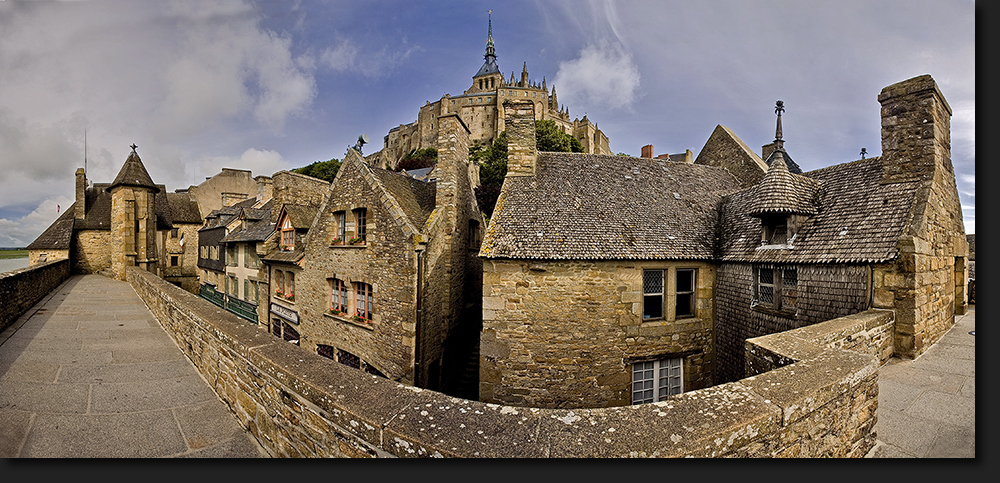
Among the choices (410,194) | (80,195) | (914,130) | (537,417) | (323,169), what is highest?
(323,169)

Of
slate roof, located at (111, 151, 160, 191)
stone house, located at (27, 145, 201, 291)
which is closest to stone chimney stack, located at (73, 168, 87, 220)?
stone house, located at (27, 145, 201, 291)

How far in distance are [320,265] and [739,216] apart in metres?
13.9

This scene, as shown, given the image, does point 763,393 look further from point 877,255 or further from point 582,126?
point 582,126

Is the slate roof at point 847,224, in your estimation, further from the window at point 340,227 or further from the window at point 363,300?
the window at point 340,227

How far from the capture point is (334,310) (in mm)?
13016

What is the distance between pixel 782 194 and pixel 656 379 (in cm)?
556

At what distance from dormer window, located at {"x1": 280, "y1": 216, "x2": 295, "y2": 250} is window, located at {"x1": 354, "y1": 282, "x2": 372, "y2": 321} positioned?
606 centimetres

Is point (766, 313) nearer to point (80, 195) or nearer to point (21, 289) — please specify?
point (21, 289)

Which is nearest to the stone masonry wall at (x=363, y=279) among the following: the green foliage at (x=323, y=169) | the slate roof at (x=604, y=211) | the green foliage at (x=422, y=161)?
the slate roof at (x=604, y=211)

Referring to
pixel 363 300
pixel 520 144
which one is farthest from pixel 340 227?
pixel 520 144

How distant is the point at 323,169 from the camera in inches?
2191

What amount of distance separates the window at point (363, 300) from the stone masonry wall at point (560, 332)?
4.63 meters

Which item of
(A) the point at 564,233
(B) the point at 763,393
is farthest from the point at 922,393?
(A) the point at 564,233

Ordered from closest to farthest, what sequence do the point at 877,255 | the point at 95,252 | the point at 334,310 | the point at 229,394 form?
the point at 229,394
the point at 877,255
the point at 334,310
the point at 95,252
